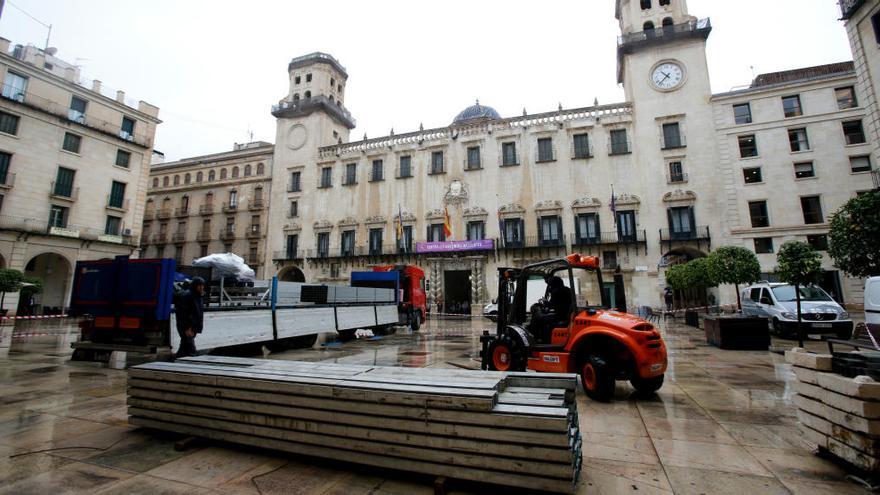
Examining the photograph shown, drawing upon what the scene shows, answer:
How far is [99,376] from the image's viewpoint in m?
6.70

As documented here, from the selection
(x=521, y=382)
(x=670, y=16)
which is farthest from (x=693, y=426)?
(x=670, y=16)

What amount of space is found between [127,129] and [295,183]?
13.0 meters

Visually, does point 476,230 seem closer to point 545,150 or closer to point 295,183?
point 545,150

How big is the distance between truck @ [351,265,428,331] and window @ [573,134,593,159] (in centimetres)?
1732

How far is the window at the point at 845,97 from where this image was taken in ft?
79.8

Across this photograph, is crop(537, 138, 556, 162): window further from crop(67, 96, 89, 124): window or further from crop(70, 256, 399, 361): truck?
crop(67, 96, 89, 124): window

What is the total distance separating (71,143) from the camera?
25938mm

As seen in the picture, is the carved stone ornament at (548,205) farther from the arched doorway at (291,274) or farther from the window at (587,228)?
the arched doorway at (291,274)

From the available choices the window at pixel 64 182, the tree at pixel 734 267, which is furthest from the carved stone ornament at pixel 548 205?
the window at pixel 64 182

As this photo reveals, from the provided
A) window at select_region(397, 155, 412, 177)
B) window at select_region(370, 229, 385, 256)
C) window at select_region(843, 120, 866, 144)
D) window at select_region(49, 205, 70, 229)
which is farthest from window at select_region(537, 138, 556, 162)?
window at select_region(49, 205, 70, 229)

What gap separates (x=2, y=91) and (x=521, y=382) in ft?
117

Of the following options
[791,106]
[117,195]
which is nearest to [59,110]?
[117,195]

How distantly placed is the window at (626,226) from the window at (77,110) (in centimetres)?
3930

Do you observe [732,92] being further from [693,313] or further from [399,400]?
[399,400]
